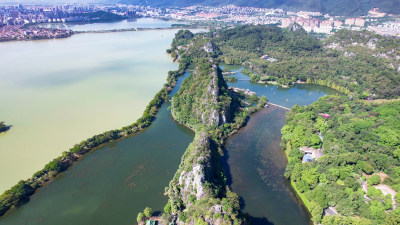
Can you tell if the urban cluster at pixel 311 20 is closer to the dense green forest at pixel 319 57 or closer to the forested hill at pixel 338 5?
the forested hill at pixel 338 5

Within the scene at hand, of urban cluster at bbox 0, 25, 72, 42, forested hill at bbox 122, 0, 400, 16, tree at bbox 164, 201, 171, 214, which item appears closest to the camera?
tree at bbox 164, 201, 171, 214

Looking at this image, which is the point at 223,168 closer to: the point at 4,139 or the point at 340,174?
the point at 340,174

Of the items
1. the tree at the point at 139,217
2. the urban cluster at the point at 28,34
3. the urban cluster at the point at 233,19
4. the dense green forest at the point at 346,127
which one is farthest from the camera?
the urban cluster at the point at 233,19

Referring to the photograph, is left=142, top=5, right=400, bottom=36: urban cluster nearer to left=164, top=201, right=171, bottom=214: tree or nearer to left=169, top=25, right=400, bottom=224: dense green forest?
left=169, top=25, right=400, bottom=224: dense green forest

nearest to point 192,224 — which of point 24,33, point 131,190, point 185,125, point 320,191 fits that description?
point 131,190

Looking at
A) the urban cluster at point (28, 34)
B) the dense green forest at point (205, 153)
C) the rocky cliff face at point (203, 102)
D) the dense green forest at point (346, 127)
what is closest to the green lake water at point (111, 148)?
the dense green forest at point (205, 153)

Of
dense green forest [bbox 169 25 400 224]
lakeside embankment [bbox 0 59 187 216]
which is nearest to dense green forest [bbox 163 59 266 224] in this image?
dense green forest [bbox 169 25 400 224]
